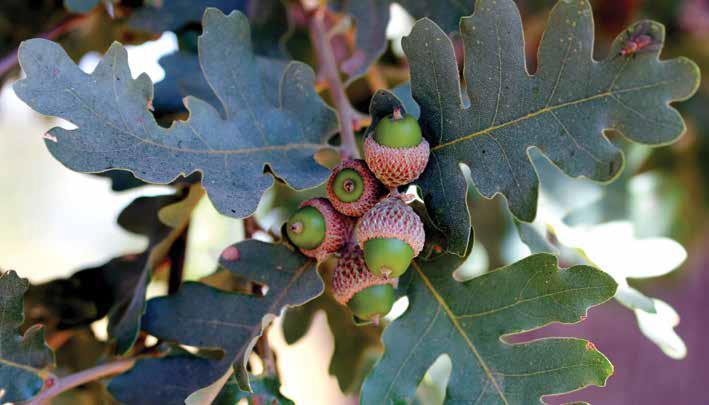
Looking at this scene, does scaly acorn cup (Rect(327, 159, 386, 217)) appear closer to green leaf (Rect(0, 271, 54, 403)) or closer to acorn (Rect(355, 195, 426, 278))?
acorn (Rect(355, 195, 426, 278))

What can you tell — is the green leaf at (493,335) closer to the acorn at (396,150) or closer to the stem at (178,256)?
the acorn at (396,150)

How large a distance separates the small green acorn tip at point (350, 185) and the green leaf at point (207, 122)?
2cm

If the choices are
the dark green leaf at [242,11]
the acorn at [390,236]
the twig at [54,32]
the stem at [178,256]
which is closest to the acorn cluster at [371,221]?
the acorn at [390,236]

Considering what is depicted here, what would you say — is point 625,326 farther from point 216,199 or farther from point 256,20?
point 216,199

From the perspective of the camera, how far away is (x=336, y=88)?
116 centimetres

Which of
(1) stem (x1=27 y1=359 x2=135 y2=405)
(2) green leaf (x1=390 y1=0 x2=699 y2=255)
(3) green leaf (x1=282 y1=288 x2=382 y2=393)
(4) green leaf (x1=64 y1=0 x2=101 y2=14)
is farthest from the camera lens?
(3) green leaf (x1=282 y1=288 x2=382 y2=393)

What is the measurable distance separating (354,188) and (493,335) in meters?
0.24

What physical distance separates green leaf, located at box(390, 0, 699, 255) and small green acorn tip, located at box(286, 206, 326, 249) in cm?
13

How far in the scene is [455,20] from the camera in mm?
1087

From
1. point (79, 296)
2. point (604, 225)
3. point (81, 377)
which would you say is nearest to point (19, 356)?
point (81, 377)

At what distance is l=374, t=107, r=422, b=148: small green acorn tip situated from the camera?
0.87m

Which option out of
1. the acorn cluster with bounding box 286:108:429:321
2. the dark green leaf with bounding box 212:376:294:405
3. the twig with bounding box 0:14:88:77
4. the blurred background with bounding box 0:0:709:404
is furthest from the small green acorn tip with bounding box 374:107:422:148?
the twig with bounding box 0:14:88:77

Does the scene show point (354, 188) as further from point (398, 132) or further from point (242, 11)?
point (242, 11)

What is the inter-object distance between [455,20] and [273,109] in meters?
0.28
